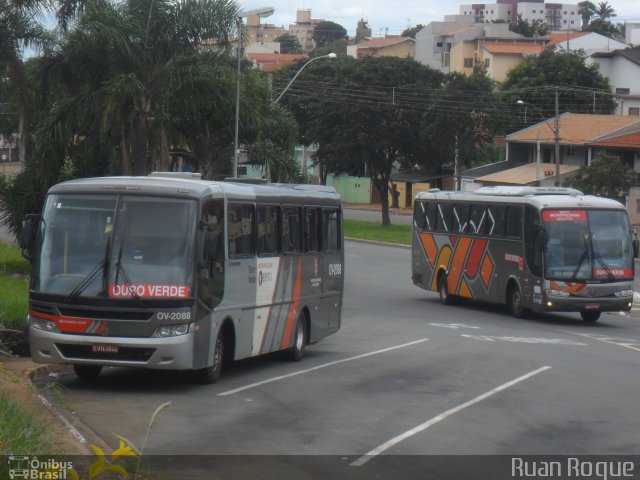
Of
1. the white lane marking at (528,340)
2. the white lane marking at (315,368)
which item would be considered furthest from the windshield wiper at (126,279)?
the white lane marking at (528,340)

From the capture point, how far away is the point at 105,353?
Result: 14180 mm

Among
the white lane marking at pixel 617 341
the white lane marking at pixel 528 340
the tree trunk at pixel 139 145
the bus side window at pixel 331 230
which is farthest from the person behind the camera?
the tree trunk at pixel 139 145

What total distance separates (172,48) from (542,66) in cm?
6381

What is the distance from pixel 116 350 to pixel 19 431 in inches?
227

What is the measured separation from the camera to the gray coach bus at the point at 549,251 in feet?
92.0

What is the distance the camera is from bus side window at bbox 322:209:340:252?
815 inches

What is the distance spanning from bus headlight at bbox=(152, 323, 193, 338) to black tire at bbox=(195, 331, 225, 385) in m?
1.00

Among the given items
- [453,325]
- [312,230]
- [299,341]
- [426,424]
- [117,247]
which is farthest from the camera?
[453,325]

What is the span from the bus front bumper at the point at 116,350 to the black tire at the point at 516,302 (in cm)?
1656

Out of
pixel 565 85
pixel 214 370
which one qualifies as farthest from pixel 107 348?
pixel 565 85

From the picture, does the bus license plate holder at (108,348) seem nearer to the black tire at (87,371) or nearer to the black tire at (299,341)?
the black tire at (87,371)

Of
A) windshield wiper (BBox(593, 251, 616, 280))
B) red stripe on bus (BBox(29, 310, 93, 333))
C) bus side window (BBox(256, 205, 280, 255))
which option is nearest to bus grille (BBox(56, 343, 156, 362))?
red stripe on bus (BBox(29, 310, 93, 333))

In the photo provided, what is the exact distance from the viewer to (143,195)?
579 inches

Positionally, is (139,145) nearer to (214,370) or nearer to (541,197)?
(541,197)
